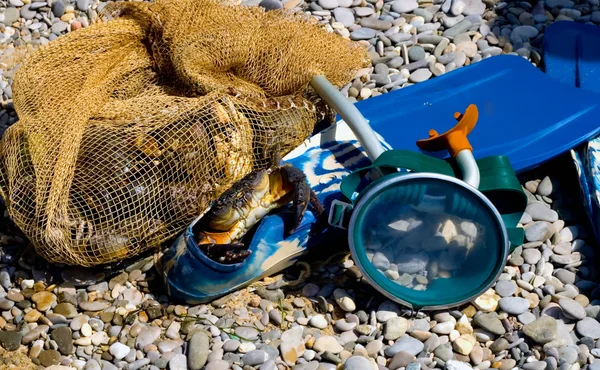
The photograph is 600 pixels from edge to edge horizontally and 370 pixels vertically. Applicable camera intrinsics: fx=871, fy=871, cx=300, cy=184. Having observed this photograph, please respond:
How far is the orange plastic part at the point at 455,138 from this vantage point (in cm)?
261

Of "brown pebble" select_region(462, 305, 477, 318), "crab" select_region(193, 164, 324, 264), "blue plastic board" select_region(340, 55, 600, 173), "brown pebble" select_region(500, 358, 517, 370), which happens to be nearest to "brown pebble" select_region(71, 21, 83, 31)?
"blue plastic board" select_region(340, 55, 600, 173)

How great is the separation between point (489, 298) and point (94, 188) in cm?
120

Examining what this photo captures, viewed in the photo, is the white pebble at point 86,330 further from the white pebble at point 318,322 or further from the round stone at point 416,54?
the round stone at point 416,54

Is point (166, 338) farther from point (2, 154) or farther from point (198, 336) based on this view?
point (2, 154)

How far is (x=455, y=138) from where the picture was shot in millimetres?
2637

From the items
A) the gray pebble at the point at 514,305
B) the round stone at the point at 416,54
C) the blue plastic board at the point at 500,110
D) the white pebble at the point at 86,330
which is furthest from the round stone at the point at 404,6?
the white pebble at the point at 86,330

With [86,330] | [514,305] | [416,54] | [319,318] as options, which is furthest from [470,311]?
[416,54]

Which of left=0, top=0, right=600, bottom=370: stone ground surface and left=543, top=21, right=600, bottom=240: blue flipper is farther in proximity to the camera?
left=543, top=21, right=600, bottom=240: blue flipper

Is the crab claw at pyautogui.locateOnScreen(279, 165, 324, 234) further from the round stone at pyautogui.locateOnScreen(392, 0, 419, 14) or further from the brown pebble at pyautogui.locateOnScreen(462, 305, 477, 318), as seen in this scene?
the round stone at pyautogui.locateOnScreen(392, 0, 419, 14)

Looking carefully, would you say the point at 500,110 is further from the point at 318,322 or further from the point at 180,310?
the point at 180,310

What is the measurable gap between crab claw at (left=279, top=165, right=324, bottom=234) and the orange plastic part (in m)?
0.43

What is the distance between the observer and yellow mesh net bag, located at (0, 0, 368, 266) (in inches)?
102

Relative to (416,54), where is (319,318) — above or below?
below

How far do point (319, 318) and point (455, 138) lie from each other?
26.8 inches
